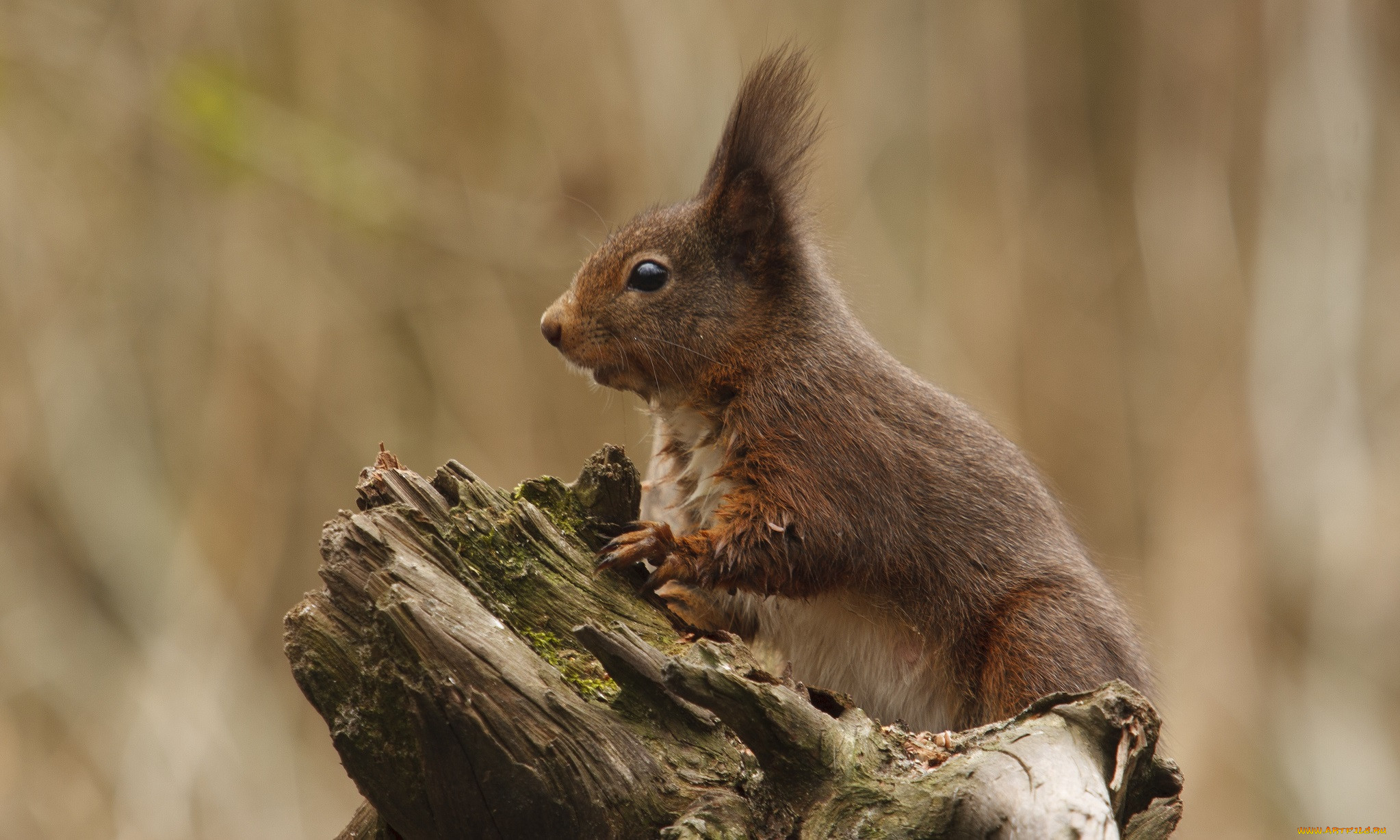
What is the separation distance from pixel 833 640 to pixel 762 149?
121cm

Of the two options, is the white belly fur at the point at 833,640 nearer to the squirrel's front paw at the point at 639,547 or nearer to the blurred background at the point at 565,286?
the squirrel's front paw at the point at 639,547

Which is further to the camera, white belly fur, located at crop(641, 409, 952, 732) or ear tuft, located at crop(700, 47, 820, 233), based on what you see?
ear tuft, located at crop(700, 47, 820, 233)

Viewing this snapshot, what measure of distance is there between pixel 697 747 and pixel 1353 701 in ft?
14.7

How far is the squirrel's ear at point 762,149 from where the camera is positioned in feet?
→ 9.87

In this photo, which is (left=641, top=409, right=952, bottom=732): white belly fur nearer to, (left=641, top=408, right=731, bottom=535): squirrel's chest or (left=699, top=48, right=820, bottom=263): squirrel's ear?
(left=641, top=408, right=731, bottom=535): squirrel's chest

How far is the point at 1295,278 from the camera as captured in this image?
562 centimetres

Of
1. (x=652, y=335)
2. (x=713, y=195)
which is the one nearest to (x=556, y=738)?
(x=652, y=335)

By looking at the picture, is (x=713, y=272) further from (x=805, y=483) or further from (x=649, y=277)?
(x=805, y=483)

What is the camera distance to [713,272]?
3.04 meters

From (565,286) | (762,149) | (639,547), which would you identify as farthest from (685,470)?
(565,286)

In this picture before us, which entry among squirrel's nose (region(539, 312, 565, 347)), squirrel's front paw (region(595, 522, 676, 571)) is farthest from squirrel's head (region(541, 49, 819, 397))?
squirrel's front paw (region(595, 522, 676, 571))

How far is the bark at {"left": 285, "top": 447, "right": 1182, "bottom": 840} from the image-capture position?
1.83 meters

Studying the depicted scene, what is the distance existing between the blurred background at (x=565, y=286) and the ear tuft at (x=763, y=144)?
2.04 m

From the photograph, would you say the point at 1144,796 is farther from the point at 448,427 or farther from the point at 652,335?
the point at 448,427
